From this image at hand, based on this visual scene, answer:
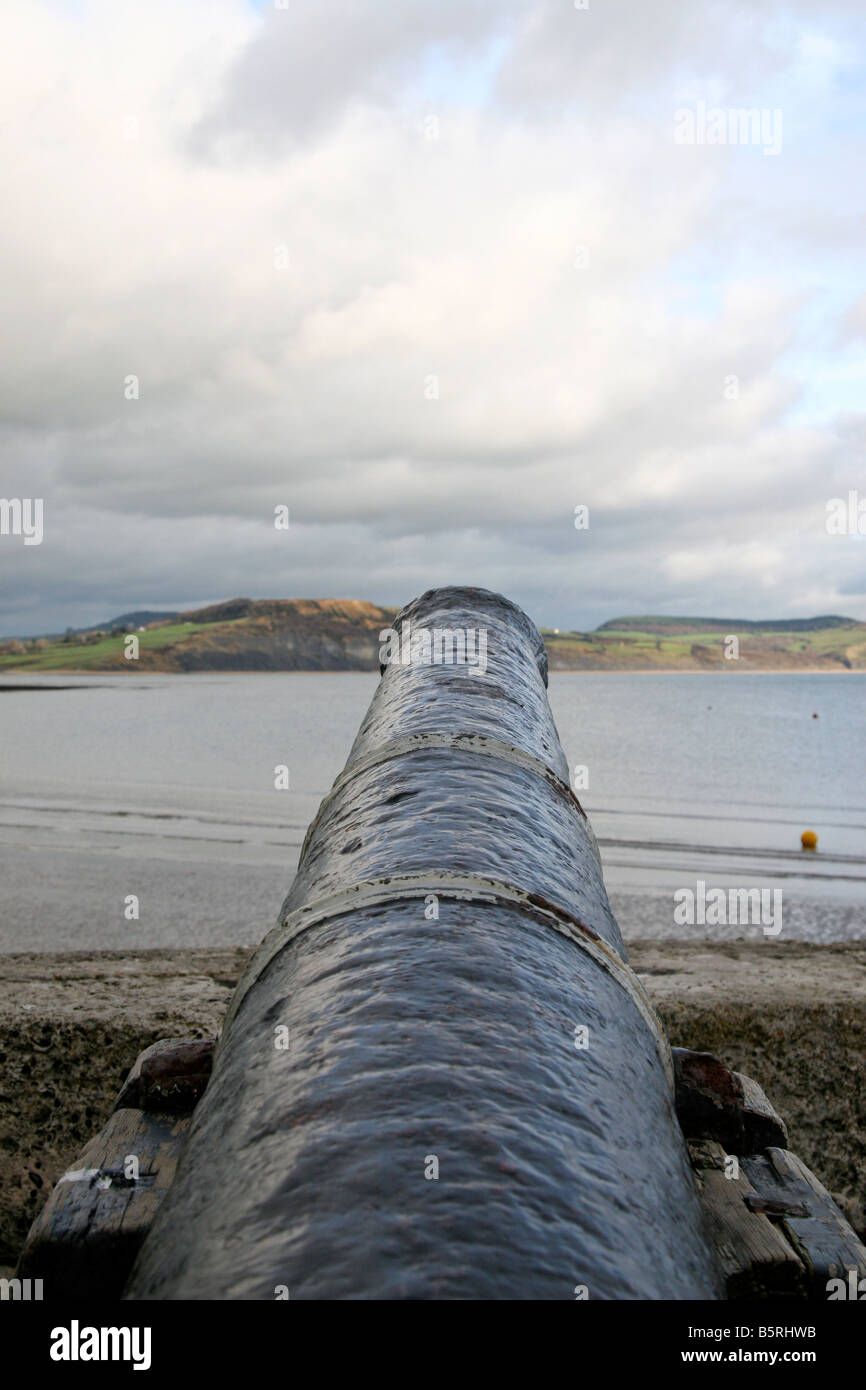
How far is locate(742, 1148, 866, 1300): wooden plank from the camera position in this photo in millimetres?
2008

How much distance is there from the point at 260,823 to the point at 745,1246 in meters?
18.2

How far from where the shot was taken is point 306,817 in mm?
20500

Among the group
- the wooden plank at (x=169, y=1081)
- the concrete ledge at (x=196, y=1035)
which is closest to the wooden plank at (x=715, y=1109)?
the wooden plank at (x=169, y=1081)

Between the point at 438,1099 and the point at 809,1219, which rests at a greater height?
Result: the point at 438,1099

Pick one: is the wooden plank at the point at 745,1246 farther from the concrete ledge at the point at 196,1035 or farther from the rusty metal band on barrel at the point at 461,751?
the concrete ledge at the point at 196,1035

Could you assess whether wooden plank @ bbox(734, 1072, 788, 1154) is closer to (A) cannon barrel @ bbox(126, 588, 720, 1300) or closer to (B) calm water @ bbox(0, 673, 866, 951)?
(A) cannon barrel @ bbox(126, 588, 720, 1300)

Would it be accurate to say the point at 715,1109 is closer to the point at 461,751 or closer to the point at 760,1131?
the point at 760,1131

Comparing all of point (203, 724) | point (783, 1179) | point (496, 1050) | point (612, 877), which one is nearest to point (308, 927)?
point (496, 1050)

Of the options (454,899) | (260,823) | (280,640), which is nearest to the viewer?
(454,899)

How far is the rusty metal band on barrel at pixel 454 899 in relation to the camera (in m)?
1.98

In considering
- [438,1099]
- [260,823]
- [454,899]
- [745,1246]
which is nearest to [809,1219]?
[745,1246]

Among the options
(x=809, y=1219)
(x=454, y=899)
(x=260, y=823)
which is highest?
(x=454, y=899)

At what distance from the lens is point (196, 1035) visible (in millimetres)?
4086
